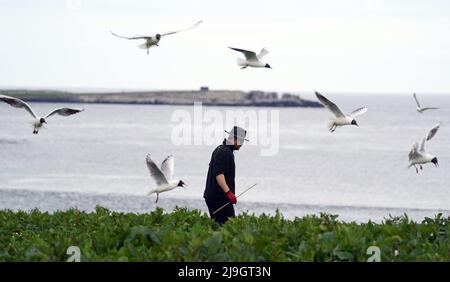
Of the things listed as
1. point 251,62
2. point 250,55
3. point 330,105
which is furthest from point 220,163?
point 251,62

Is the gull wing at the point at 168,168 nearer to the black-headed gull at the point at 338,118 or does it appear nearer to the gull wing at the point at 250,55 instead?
the black-headed gull at the point at 338,118

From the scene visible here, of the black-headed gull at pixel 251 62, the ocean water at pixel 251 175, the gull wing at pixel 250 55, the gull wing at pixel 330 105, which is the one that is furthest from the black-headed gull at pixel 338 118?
the ocean water at pixel 251 175

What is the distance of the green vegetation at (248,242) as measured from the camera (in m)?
9.03

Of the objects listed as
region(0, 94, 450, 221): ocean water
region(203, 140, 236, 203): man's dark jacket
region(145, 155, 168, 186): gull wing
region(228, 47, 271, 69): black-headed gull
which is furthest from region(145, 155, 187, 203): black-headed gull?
region(0, 94, 450, 221): ocean water

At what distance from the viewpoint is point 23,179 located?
7738 centimetres

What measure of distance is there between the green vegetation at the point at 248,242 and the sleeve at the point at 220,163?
89.2 inches

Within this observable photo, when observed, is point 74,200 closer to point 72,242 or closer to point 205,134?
point 72,242

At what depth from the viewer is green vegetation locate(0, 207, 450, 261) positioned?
9.03 meters

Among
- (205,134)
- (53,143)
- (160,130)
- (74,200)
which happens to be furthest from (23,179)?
(160,130)

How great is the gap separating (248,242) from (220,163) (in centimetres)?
468

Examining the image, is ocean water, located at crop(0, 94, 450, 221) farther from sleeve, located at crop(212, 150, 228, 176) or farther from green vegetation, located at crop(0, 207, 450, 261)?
green vegetation, located at crop(0, 207, 450, 261)
